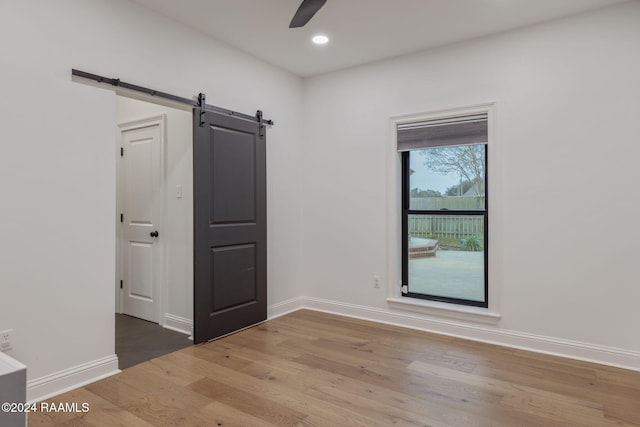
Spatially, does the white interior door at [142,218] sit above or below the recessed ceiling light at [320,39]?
below

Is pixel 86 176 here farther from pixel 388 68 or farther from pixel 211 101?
pixel 388 68

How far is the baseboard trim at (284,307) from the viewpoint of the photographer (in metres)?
4.14

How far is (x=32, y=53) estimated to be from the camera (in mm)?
2328

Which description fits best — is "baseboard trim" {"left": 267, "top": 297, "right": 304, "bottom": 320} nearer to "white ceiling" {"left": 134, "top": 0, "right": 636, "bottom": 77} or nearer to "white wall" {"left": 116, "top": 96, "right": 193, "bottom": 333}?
"white wall" {"left": 116, "top": 96, "right": 193, "bottom": 333}

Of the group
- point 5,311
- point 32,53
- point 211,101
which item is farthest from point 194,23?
point 5,311

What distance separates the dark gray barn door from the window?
145 cm

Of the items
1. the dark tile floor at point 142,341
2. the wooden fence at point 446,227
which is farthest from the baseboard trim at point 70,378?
the wooden fence at point 446,227

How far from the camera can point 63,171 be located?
8.09 ft

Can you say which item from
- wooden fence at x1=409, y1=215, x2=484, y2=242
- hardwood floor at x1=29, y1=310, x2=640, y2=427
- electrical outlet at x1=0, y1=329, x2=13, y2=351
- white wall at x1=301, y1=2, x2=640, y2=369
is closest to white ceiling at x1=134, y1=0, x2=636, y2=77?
white wall at x1=301, y1=2, x2=640, y2=369

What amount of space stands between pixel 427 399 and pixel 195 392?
1438 millimetres

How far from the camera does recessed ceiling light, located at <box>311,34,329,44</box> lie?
3.42 meters

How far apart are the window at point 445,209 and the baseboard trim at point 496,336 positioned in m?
0.25

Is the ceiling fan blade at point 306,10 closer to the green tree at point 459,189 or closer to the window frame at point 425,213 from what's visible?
the window frame at point 425,213

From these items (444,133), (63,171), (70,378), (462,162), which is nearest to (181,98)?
(63,171)
